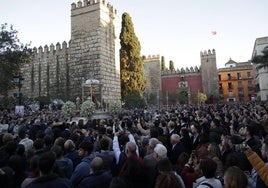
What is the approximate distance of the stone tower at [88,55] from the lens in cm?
2575

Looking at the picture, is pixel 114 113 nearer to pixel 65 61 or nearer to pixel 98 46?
pixel 98 46

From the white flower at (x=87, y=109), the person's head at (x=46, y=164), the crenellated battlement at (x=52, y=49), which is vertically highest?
the crenellated battlement at (x=52, y=49)

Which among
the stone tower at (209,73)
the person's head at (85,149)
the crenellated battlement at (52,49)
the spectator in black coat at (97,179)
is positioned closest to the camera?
the spectator in black coat at (97,179)

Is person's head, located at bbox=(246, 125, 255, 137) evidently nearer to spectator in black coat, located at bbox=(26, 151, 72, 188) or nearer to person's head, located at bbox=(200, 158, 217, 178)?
person's head, located at bbox=(200, 158, 217, 178)

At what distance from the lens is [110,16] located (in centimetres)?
2822

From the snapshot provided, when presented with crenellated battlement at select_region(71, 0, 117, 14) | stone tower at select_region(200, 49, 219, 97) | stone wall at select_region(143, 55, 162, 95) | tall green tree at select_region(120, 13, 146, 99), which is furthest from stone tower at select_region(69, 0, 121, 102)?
stone tower at select_region(200, 49, 219, 97)

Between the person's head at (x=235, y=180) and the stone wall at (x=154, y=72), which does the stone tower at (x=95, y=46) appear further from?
the person's head at (x=235, y=180)

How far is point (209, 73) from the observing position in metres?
48.3

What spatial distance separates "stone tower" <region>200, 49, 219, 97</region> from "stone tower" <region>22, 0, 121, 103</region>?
25074 mm

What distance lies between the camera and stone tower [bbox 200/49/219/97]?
157ft

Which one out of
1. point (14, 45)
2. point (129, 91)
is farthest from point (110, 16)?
point (14, 45)

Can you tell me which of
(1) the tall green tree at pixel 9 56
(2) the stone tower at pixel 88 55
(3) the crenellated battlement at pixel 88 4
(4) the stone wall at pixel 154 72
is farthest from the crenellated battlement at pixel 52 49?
(4) the stone wall at pixel 154 72

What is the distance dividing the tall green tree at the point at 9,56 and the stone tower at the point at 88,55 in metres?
8.39

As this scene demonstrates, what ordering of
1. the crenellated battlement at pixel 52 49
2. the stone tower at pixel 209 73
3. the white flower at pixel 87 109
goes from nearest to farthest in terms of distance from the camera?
the white flower at pixel 87 109 < the crenellated battlement at pixel 52 49 < the stone tower at pixel 209 73
